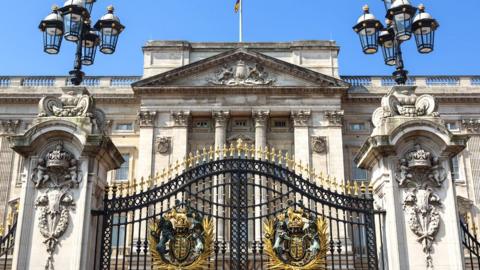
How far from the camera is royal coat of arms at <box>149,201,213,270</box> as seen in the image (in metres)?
12.2

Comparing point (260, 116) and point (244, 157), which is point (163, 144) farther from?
point (244, 157)

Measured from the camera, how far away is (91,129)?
12.6 m

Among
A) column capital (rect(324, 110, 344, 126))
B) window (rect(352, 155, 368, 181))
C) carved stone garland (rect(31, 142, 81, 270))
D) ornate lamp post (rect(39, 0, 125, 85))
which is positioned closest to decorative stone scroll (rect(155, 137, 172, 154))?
column capital (rect(324, 110, 344, 126))

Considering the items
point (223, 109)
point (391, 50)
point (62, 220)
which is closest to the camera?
point (62, 220)

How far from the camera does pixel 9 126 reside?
41.6 meters

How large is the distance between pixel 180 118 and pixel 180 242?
28005 millimetres

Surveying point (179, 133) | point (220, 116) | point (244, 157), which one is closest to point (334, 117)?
point (220, 116)

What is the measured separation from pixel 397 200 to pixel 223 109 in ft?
92.6

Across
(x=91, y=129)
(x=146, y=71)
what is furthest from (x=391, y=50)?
(x=146, y=71)

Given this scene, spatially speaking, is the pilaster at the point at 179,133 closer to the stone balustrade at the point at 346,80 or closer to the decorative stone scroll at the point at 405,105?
the stone balustrade at the point at 346,80

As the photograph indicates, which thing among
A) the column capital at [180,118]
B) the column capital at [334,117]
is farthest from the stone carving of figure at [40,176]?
the column capital at [334,117]

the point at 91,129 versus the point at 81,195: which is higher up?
the point at 91,129

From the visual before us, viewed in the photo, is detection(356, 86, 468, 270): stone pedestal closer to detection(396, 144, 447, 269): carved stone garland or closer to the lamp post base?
detection(396, 144, 447, 269): carved stone garland

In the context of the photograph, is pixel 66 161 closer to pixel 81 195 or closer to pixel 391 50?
pixel 81 195
